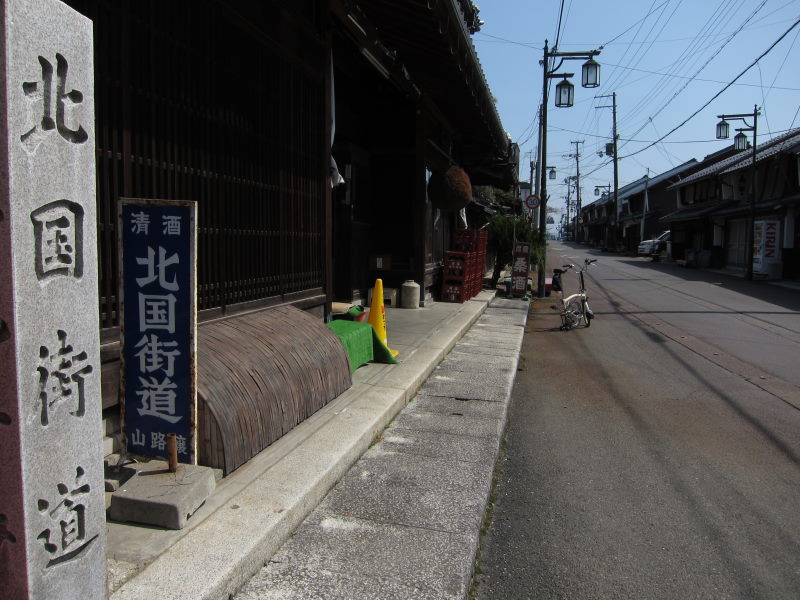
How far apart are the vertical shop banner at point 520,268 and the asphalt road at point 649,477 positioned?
7636 mm

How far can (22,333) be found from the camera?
1.81 metres

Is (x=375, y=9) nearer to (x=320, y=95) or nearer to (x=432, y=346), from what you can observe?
(x=320, y=95)

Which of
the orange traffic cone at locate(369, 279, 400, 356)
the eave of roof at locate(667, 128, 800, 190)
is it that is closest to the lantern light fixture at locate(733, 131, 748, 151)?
the eave of roof at locate(667, 128, 800, 190)

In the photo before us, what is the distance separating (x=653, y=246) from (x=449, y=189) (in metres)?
37.1

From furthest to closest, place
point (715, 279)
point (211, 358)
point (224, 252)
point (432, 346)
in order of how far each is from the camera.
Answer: point (715, 279) < point (432, 346) < point (224, 252) < point (211, 358)

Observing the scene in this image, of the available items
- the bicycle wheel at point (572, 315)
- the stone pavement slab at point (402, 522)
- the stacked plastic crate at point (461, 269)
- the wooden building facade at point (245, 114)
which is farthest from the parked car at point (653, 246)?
the stone pavement slab at point (402, 522)

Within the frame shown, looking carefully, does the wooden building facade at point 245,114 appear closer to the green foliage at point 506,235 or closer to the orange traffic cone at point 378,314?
the orange traffic cone at point 378,314

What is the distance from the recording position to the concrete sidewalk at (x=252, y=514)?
2537mm

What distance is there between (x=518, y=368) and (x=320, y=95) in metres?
4.55

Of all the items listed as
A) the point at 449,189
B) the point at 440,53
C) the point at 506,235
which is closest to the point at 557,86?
the point at 506,235

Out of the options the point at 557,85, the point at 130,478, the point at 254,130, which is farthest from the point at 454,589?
the point at 557,85

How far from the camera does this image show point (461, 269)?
13977mm

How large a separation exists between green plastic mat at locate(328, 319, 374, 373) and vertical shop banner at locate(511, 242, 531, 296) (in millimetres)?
11455

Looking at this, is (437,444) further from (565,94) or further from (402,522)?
(565,94)
